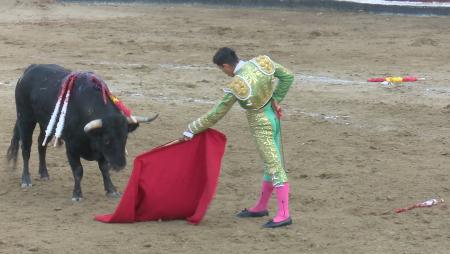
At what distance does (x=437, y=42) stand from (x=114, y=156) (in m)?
8.78

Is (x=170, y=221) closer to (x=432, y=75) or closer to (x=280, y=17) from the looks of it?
(x=432, y=75)

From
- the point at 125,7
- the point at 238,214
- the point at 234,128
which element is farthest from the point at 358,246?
the point at 125,7

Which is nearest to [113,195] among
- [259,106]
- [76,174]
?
[76,174]

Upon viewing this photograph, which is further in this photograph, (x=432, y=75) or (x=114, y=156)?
(x=432, y=75)

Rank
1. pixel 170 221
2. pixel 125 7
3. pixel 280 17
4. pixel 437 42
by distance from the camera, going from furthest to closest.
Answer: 1. pixel 125 7
2. pixel 280 17
3. pixel 437 42
4. pixel 170 221

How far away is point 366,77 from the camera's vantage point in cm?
1227

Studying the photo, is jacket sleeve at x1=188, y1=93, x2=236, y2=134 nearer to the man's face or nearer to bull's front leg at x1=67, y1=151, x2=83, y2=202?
the man's face

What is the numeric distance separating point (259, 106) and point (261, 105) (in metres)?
0.02

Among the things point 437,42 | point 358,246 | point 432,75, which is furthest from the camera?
point 437,42

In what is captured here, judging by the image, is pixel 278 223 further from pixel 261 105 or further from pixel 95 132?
pixel 95 132

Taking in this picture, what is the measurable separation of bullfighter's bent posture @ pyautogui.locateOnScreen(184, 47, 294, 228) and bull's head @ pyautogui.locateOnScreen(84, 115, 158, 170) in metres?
0.61

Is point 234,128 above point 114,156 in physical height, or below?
below

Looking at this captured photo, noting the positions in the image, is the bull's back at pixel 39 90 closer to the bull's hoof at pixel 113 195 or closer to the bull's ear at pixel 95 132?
the bull's ear at pixel 95 132

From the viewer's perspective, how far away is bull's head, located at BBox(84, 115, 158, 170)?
6.84 m
